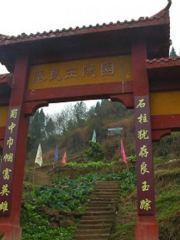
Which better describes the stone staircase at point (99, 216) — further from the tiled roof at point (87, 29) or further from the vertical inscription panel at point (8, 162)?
the tiled roof at point (87, 29)

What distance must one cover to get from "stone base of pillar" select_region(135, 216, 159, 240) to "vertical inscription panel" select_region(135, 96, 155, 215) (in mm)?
149

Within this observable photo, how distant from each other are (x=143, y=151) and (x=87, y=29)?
313 cm

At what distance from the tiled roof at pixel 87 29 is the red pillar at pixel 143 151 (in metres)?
0.54

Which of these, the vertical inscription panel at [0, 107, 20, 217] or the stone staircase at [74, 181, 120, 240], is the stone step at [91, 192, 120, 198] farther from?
the vertical inscription panel at [0, 107, 20, 217]

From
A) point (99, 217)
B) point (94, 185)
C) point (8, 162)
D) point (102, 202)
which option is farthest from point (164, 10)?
point (94, 185)

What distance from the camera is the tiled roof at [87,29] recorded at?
697cm

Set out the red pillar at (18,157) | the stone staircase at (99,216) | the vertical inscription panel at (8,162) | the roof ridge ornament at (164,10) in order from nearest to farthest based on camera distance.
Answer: the red pillar at (18,157) → the vertical inscription panel at (8,162) → the roof ridge ornament at (164,10) → the stone staircase at (99,216)

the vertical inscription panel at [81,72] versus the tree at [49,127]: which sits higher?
the tree at [49,127]

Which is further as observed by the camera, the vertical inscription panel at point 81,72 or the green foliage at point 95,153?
the green foliage at point 95,153

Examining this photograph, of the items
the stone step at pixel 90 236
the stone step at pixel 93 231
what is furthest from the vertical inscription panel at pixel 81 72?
the stone step at pixel 93 231

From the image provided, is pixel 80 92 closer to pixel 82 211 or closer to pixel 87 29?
pixel 87 29

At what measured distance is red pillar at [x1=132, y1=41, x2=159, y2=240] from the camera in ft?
19.3

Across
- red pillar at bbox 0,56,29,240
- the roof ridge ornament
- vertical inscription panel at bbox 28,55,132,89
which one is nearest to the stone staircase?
red pillar at bbox 0,56,29,240

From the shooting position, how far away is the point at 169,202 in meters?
9.95
